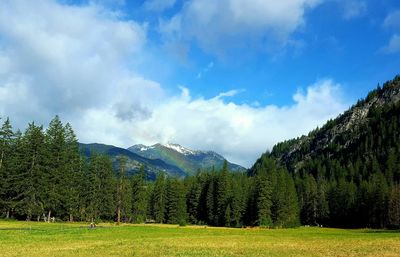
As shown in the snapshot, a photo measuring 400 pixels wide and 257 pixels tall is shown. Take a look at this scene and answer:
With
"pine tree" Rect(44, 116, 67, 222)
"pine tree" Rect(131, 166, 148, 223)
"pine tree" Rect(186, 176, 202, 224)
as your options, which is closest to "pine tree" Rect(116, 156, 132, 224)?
"pine tree" Rect(131, 166, 148, 223)

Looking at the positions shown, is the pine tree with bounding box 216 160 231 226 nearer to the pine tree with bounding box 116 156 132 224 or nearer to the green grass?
the pine tree with bounding box 116 156 132 224

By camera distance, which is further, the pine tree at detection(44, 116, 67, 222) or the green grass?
the pine tree at detection(44, 116, 67, 222)

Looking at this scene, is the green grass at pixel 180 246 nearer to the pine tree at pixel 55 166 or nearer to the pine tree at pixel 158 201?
the pine tree at pixel 55 166

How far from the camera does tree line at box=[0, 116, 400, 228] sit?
98375mm

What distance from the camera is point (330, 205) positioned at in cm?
16750

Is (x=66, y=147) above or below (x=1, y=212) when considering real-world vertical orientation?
above

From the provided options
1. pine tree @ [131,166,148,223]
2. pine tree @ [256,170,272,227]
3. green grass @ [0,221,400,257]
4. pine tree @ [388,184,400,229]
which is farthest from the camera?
pine tree @ [131,166,148,223]

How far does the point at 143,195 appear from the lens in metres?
152

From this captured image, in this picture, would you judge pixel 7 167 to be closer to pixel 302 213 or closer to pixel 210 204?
pixel 210 204

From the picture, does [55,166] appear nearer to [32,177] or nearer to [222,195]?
[32,177]

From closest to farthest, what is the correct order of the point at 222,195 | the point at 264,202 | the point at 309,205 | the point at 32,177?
the point at 32,177, the point at 264,202, the point at 222,195, the point at 309,205

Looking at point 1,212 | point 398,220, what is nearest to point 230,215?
point 398,220

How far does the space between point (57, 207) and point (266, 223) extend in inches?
2284

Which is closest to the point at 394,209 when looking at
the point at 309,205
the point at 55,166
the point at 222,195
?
the point at 309,205
